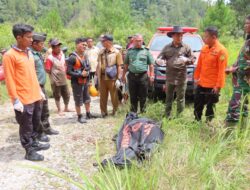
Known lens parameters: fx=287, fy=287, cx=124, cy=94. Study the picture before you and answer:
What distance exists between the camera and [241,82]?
12.8 feet

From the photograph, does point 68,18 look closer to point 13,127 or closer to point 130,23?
point 130,23

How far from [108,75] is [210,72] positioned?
1.96 metres

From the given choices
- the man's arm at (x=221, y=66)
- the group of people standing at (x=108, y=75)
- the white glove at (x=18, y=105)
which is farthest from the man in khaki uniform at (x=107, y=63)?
the white glove at (x=18, y=105)

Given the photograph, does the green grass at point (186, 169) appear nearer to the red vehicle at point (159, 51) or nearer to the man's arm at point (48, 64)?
the red vehicle at point (159, 51)

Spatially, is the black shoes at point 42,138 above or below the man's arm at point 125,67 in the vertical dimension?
below

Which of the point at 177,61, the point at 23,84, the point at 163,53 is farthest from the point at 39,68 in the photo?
the point at 177,61

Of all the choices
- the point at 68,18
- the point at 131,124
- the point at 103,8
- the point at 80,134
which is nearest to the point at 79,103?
the point at 80,134

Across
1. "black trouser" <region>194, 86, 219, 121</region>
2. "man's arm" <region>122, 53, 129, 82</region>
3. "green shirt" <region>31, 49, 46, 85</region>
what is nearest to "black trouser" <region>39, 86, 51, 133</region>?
"green shirt" <region>31, 49, 46, 85</region>

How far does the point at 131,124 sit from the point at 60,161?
45.0 inches

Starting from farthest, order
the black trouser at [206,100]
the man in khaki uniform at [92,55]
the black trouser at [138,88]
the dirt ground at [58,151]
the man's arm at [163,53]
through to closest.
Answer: the man in khaki uniform at [92,55] → the black trouser at [138,88] → the man's arm at [163,53] → the black trouser at [206,100] → the dirt ground at [58,151]

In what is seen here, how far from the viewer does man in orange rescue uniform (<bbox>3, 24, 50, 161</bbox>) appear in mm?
3537

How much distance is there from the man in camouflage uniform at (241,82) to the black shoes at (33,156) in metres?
2.66

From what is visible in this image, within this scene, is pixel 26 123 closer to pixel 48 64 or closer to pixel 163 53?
pixel 48 64

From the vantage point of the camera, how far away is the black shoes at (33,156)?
12.8ft
